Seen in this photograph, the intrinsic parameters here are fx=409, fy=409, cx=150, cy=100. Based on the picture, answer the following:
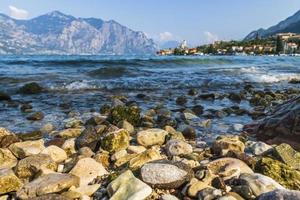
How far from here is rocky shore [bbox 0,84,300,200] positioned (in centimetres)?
445

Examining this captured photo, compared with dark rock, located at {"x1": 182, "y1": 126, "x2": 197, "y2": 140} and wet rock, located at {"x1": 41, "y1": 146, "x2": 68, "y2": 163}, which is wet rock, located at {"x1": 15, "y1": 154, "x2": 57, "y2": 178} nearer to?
wet rock, located at {"x1": 41, "y1": 146, "x2": 68, "y2": 163}

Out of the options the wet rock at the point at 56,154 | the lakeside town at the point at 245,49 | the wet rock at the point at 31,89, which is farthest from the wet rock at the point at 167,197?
the lakeside town at the point at 245,49

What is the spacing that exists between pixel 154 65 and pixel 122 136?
2842 centimetres

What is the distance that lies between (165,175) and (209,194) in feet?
1.88

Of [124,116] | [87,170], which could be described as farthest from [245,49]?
[87,170]

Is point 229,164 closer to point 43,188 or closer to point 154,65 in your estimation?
point 43,188

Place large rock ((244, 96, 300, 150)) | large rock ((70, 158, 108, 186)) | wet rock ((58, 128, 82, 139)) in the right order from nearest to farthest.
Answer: large rock ((70, 158, 108, 186)) → large rock ((244, 96, 300, 150)) → wet rock ((58, 128, 82, 139))

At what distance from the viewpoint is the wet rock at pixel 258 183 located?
171 inches

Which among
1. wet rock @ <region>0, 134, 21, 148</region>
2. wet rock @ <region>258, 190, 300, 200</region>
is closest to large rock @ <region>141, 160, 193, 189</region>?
wet rock @ <region>258, 190, 300, 200</region>

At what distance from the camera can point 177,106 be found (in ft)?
41.9

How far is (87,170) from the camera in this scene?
5.36 meters

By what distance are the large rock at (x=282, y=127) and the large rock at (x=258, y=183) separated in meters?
2.75

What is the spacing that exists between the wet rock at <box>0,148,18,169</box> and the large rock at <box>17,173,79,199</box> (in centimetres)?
139

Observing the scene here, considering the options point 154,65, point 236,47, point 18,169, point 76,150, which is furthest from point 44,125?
point 236,47
